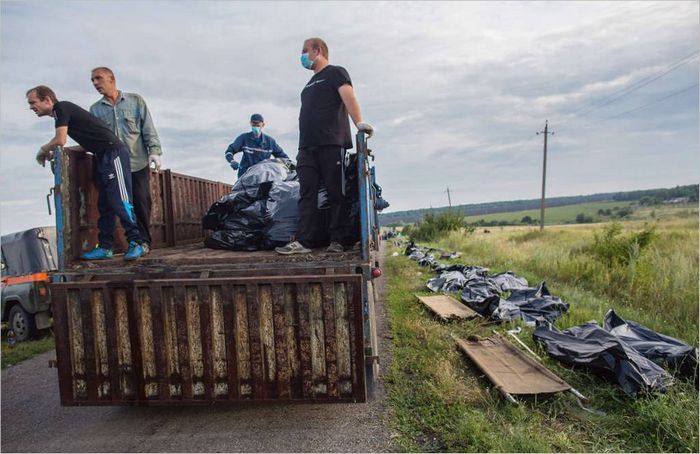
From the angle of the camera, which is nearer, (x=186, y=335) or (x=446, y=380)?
(x=186, y=335)

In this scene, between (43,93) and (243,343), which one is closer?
(243,343)

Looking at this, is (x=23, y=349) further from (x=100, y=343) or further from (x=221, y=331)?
(x=221, y=331)

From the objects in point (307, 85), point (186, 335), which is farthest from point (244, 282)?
point (307, 85)

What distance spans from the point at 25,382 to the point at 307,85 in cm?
531

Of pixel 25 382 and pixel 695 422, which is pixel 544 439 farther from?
→ pixel 25 382

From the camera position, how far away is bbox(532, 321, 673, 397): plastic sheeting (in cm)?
399

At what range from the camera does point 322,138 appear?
13.1ft

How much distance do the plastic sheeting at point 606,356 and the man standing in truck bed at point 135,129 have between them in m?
4.63

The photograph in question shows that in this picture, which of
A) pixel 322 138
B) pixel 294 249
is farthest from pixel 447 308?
pixel 322 138

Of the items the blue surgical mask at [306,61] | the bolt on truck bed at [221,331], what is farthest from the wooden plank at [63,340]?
the blue surgical mask at [306,61]

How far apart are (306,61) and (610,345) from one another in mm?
4098

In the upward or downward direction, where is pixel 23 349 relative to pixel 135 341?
downward

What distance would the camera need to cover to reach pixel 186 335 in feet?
11.0

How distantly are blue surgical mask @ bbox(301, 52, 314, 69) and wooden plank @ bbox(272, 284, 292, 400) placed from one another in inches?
84.2
